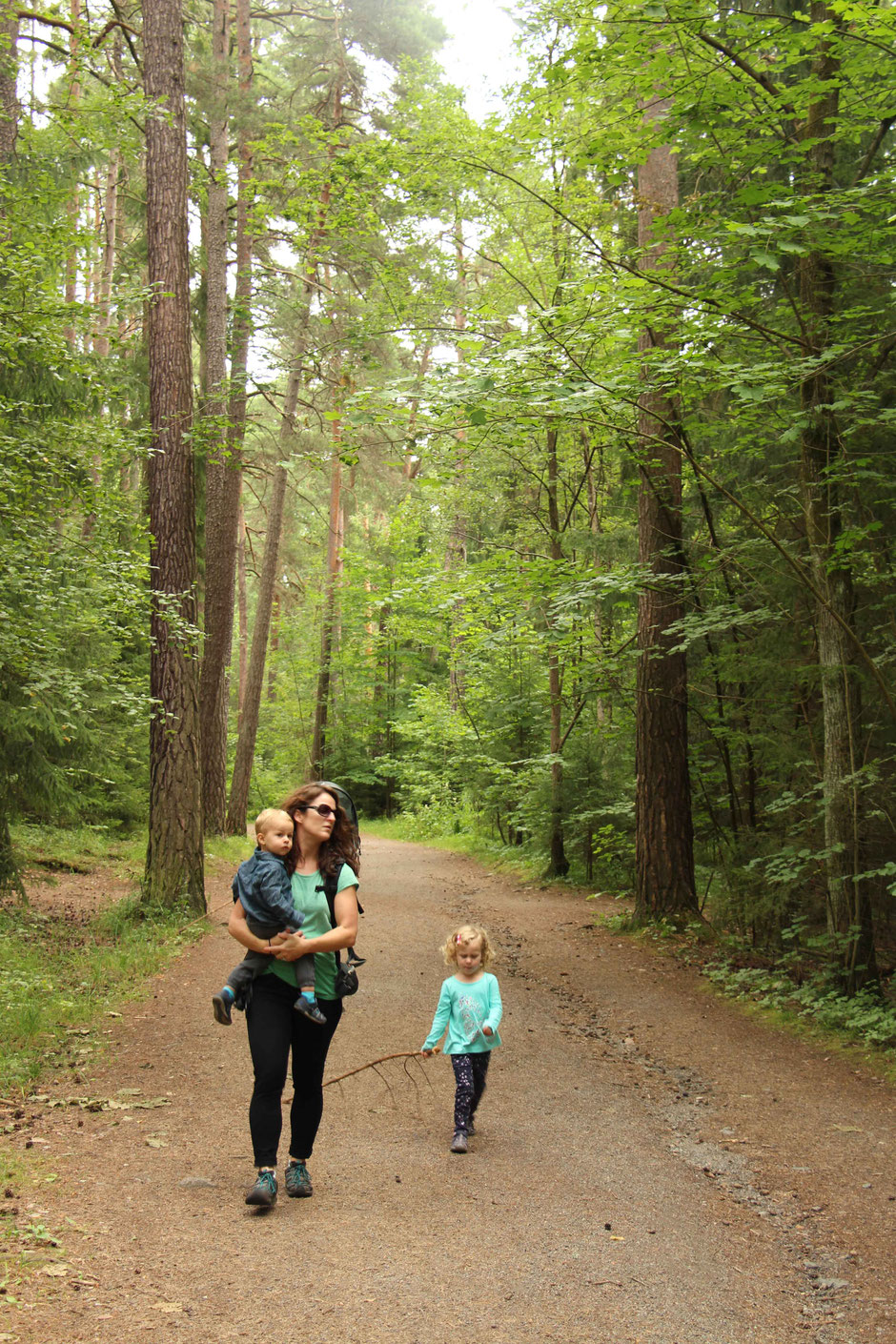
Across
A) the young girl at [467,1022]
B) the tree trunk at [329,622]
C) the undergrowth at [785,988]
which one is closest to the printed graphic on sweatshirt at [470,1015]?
the young girl at [467,1022]

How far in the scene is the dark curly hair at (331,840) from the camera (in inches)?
163

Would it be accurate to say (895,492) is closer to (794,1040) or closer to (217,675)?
(794,1040)

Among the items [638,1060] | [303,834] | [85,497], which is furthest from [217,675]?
[303,834]

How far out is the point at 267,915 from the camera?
392cm

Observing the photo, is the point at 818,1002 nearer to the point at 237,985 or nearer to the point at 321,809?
the point at 321,809

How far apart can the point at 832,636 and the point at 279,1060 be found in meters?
5.31

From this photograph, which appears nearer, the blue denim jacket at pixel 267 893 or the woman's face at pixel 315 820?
the blue denim jacket at pixel 267 893

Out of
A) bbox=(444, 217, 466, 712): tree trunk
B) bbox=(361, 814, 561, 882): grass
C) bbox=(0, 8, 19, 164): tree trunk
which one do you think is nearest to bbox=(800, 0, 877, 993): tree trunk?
bbox=(444, 217, 466, 712): tree trunk

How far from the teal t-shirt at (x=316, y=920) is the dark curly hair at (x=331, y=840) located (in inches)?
1.9

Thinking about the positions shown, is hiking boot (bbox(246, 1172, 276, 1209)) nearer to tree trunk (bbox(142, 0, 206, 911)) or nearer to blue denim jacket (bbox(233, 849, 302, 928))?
blue denim jacket (bbox(233, 849, 302, 928))

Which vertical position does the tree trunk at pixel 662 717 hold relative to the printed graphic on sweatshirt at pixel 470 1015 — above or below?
above

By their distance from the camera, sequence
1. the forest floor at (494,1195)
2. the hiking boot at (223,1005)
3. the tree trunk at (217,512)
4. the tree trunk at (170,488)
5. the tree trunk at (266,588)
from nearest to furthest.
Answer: the forest floor at (494,1195) < the hiking boot at (223,1005) < the tree trunk at (170,488) < the tree trunk at (217,512) < the tree trunk at (266,588)

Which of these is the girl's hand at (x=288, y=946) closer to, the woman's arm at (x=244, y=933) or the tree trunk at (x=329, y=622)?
the woman's arm at (x=244, y=933)

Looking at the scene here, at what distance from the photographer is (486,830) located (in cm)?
2127
